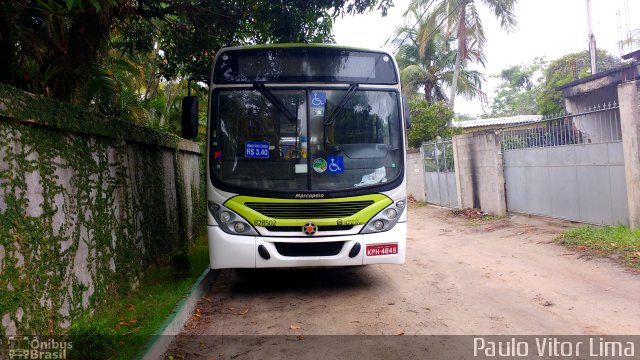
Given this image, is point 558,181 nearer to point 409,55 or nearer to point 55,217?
point 55,217

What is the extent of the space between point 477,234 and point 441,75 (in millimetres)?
19008

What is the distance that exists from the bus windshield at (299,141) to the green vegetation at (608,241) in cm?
374

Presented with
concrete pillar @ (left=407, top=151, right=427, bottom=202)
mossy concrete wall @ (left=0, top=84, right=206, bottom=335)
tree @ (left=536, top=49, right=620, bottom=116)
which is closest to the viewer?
mossy concrete wall @ (left=0, top=84, right=206, bottom=335)

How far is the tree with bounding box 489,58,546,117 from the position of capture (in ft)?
146

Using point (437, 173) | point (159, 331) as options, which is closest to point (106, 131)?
point (159, 331)

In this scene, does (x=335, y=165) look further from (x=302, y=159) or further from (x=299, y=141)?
(x=299, y=141)

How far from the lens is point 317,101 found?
21.3 ft

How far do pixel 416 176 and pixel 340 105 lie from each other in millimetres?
14935

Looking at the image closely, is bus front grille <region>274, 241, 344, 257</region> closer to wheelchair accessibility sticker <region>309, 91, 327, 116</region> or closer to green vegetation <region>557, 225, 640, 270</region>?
wheelchair accessibility sticker <region>309, 91, 327, 116</region>

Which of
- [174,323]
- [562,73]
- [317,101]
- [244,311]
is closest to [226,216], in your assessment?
[244,311]

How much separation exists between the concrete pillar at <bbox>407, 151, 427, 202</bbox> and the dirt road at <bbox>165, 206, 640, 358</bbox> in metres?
10.6

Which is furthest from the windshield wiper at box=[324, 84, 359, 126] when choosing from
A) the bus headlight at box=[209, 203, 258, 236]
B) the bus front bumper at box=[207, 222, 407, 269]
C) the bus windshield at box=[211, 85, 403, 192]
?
the bus headlight at box=[209, 203, 258, 236]

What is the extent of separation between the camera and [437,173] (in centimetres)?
1814

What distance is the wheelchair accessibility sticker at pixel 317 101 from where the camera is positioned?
21.2ft
